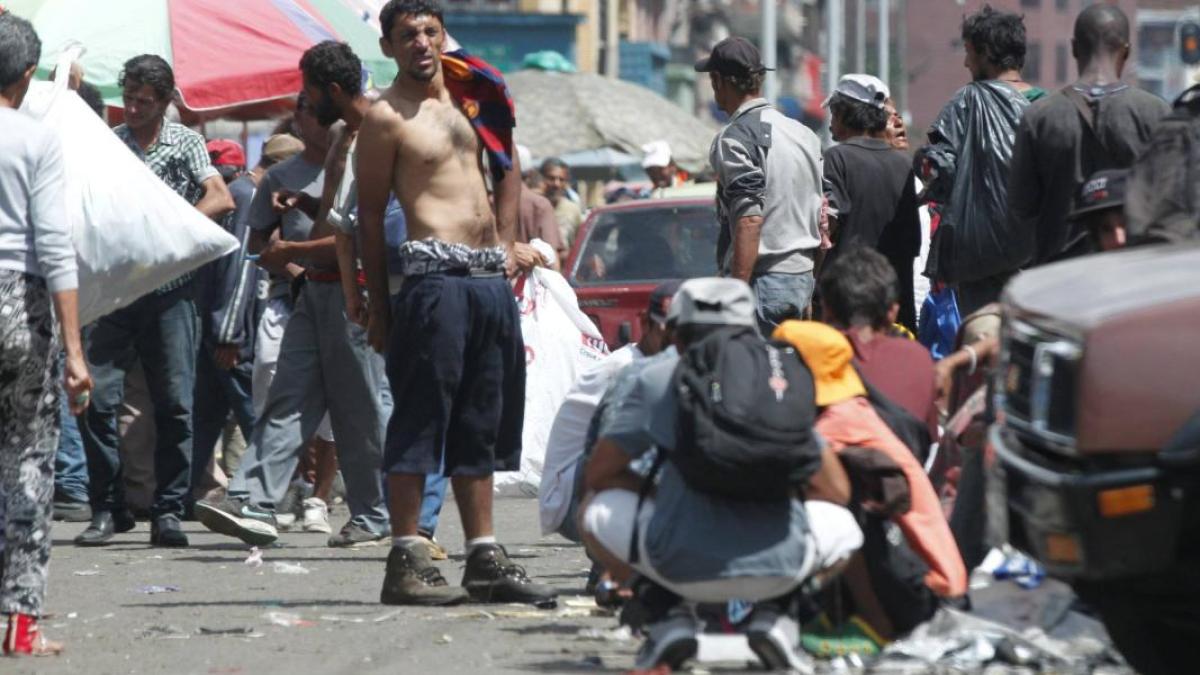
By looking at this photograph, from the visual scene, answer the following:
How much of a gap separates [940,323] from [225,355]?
3.47m

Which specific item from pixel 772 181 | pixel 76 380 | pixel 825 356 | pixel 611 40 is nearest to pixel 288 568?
pixel 772 181

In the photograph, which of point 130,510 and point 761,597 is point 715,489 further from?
point 130,510

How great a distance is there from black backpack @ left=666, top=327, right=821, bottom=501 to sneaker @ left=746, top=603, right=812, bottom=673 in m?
0.34

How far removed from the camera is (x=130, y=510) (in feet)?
40.7

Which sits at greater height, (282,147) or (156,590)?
(282,147)

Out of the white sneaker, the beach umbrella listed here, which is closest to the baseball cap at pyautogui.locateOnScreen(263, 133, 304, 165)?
the beach umbrella

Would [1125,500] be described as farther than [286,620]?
No

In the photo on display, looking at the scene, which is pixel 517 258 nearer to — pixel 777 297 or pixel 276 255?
pixel 777 297

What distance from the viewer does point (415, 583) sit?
8.45 metres

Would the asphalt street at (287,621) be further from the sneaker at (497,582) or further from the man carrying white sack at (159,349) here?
the man carrying white sack at (159,349)

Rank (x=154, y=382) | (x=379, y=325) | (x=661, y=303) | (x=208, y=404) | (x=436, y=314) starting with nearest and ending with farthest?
(x=661, y=303)
(x=436, y=314)
(x=379, y=325)
(x=154, y=382)
(x=208, y=404)

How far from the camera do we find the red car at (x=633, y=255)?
16.7 m

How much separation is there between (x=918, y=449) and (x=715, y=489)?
101 cm

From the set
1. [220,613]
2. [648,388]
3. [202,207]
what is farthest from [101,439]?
[648,388]
